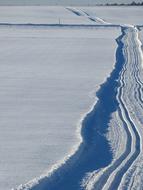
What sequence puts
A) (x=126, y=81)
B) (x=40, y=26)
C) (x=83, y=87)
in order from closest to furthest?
(x=83, y=87)
(x=126, y=81)
(x=40, y=26)

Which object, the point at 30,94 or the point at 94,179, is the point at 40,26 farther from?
the point at 94,179

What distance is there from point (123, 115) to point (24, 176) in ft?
13.8

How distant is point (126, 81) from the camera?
50.3 ft

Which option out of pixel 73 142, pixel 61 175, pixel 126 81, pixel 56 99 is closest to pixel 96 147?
pixel 73 142

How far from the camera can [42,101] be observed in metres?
12.1

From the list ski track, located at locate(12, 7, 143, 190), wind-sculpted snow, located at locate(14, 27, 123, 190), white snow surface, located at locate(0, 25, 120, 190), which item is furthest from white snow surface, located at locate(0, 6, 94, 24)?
wind-sculpted snow, located at locate(14, 27, 123, 190)

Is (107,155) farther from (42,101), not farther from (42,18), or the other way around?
(42,18)

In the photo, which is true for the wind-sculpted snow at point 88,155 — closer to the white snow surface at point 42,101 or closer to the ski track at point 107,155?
the ski track at point 107,155

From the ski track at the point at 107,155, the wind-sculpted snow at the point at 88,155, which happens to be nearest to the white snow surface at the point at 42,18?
the ski track at the point at 107,155

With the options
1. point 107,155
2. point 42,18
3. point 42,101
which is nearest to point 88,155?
point 107,155

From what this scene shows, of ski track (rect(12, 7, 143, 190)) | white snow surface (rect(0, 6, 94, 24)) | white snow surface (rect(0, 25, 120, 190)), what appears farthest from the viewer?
white snow surface (rect(0, 6, 94, 24))

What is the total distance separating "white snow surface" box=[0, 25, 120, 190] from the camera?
288 inches

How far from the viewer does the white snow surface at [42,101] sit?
7.32 metres

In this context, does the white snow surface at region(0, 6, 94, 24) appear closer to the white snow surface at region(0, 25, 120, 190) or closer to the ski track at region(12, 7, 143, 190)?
the white snow surface at region(0, 25, 120, 190)
